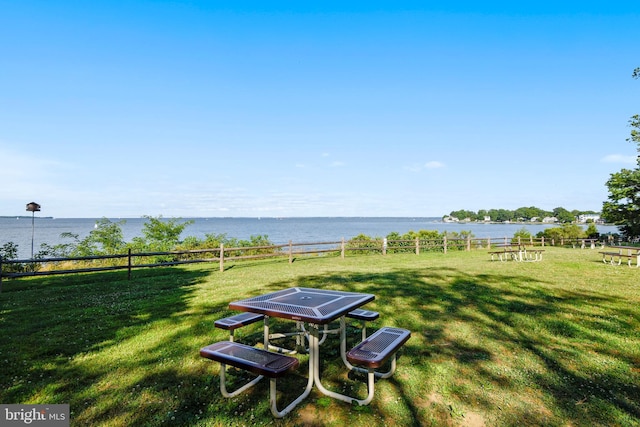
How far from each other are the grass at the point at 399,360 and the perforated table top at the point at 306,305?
3.04 ft

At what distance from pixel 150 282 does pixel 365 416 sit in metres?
9.50

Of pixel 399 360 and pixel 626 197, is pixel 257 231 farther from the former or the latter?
pixel 399 360

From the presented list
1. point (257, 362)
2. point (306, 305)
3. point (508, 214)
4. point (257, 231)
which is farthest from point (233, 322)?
point (508, 214)

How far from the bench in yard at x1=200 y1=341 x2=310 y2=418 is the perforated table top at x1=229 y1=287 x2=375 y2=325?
0.40 m

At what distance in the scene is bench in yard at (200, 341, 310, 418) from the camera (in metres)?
2.78

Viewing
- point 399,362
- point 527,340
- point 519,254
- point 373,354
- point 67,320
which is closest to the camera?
point 373,354

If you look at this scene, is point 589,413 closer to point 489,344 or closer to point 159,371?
point 489,344

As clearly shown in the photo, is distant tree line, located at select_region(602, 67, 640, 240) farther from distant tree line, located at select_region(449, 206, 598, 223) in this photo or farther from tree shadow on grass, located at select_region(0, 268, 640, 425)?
distant tree line, located at select_region(449, 206, 598, 223)

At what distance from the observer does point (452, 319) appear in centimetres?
598

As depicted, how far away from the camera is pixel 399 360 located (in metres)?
4.25

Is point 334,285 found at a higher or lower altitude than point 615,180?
lower

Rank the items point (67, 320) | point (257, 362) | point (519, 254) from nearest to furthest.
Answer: point (257, 362), point (67, 320), point (519, 254)

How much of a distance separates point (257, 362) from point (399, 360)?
223 centimetres

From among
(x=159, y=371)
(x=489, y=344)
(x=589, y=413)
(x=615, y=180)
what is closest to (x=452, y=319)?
(x=489, y=344)
